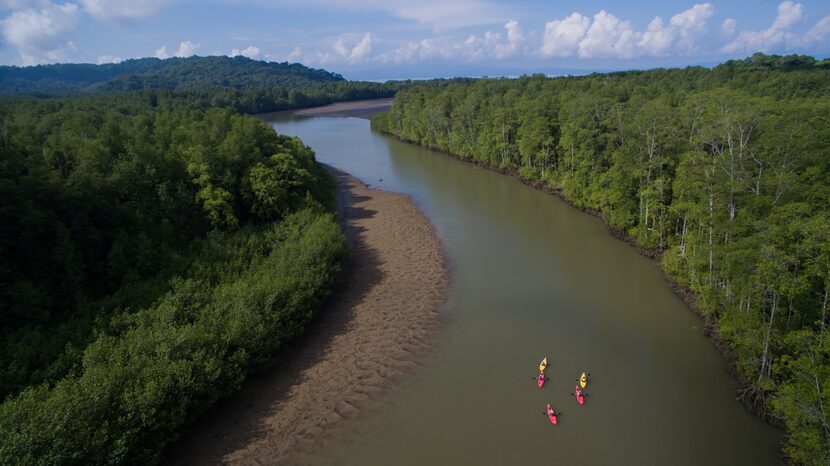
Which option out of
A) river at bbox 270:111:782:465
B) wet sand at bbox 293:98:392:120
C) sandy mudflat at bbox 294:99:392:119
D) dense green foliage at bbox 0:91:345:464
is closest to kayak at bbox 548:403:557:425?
river at bbox 270:111:782:465

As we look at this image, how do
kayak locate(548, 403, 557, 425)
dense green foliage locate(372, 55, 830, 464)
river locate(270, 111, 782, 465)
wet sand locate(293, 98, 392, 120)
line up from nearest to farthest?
dense green foliage locate(372, 55, 830, 464), river locate(270, 111, 782, 465), kayak locate(548, 403, 557, 425), wet sand locate(293, 98, 392, 120)

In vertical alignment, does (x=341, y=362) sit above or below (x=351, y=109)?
below

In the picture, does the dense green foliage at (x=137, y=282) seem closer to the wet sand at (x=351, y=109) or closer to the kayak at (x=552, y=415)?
the kayak at (x=552, y=415)

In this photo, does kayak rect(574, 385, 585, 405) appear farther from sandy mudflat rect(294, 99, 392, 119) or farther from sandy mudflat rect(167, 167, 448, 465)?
sandy mudflat rect(294, 99, 392, 119)

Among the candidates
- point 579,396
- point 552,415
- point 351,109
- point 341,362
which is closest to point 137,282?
point 341,362

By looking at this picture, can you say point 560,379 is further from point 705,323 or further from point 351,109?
point 351,109

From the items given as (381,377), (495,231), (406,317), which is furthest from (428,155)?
(381,377)

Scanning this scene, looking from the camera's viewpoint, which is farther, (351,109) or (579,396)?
(351,109)

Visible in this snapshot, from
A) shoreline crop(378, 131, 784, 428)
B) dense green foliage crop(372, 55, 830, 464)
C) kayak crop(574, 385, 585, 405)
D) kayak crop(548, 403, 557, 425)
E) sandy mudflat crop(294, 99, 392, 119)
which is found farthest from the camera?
sandy mudflat crop(294, 99, 392, 119)
